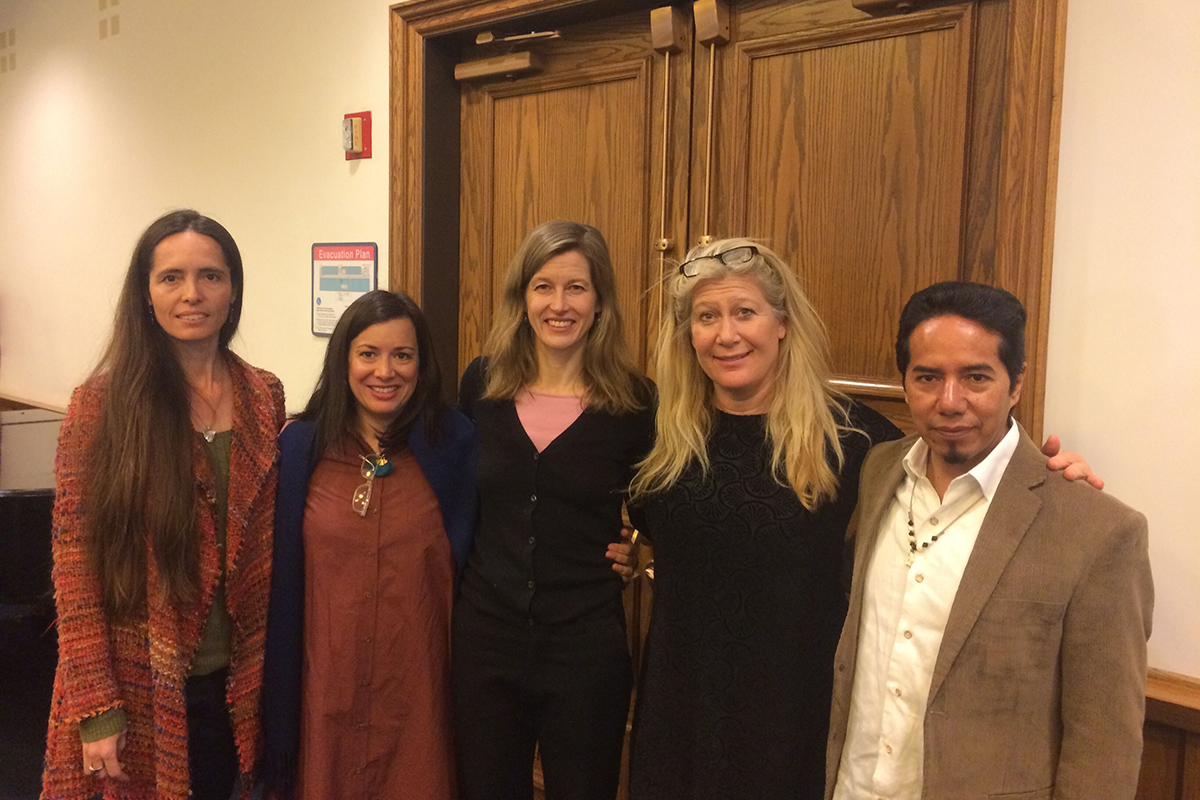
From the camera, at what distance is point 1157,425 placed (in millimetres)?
1476

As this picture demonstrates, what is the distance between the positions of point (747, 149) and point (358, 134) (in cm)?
122

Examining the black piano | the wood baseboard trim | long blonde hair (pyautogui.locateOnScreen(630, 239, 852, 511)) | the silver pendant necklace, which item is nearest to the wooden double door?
long blonde hair (pyautogui.locateOnScreen(630, 239, 852, 511))

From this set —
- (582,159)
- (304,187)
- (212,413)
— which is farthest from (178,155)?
(212,413)

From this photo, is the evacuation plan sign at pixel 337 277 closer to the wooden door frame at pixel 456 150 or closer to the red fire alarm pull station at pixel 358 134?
the wooden door frame at pixel 456 150

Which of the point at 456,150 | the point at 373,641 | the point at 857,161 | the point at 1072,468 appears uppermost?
the point at 456,150

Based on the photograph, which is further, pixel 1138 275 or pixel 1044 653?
pixel 1138 275

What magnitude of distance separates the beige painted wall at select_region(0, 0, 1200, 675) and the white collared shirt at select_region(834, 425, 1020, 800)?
0.49 meters

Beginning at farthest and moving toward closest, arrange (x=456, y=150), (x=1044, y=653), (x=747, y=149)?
(x=456, y=150) < (x=747, y=149) < (x=1044, y=653)

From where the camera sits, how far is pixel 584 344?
1723 millimetres

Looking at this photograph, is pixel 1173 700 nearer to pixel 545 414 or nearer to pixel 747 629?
pixel 747 629

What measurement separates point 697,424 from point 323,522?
0.73 meters

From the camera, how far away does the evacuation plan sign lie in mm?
2575

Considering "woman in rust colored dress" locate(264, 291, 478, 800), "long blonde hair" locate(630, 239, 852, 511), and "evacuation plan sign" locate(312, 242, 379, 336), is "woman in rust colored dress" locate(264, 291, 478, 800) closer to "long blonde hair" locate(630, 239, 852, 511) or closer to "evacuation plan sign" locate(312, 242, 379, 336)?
"long blonde hair" locate(630, 239, 852, 511)

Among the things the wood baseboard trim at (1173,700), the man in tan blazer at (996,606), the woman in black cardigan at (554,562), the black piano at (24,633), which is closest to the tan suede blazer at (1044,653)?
the man in tan blazer at (996,606)
